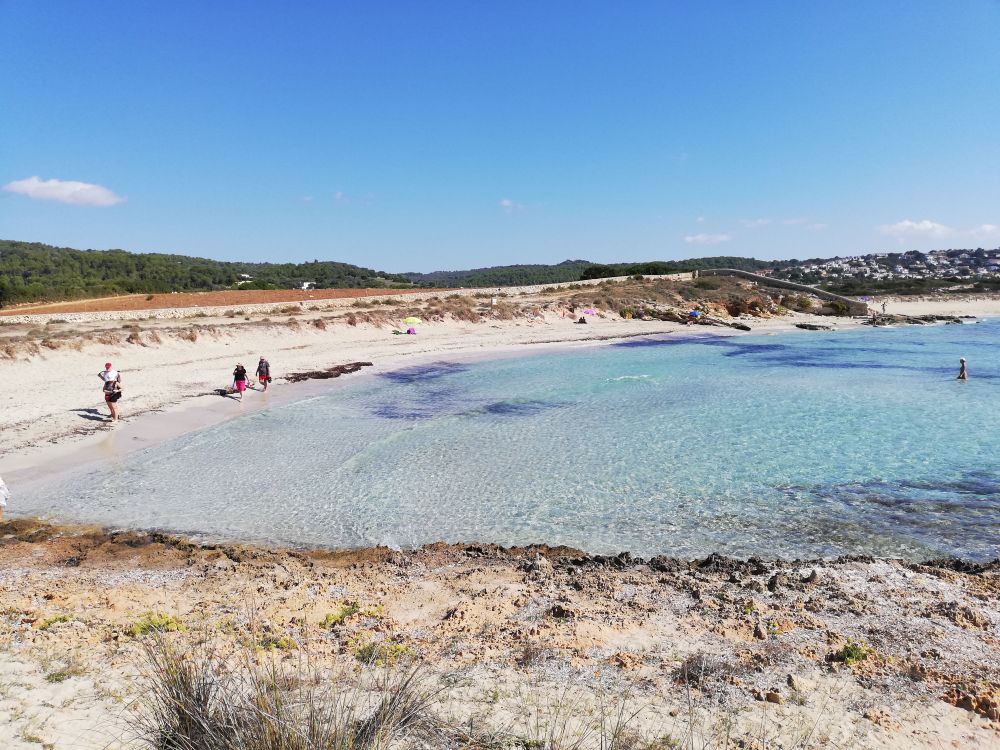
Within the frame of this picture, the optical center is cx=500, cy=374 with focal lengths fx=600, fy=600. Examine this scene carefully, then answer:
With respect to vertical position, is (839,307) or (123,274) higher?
(123,274)

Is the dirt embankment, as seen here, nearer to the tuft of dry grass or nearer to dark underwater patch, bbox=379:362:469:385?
dark underwater patch, bbox=379:362:469:385

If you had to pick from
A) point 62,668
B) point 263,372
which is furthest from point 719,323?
point 62,668

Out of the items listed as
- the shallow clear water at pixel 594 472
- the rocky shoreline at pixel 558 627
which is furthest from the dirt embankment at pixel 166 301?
the rocky shoreline at pixel 558 627

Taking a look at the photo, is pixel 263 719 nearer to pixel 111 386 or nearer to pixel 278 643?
pixel 278 643

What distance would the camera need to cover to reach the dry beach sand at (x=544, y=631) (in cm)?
448

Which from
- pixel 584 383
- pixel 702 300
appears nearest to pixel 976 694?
pixel 584 383

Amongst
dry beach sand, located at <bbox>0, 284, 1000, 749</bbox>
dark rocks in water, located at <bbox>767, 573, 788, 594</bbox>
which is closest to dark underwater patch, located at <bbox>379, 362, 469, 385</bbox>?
dry beach sand, located at <bbox>0, 284, 1000, 749</bbox>

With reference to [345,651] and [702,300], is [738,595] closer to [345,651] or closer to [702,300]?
[345,651]

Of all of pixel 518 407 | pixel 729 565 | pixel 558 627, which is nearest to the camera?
pixel 558 627

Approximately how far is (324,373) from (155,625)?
61.3ft

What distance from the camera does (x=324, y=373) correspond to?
23844mm

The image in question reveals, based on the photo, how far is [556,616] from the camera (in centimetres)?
622

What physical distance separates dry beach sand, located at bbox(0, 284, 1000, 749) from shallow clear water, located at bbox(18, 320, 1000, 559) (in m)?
1.12

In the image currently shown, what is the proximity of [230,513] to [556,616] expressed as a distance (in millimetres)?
6244
